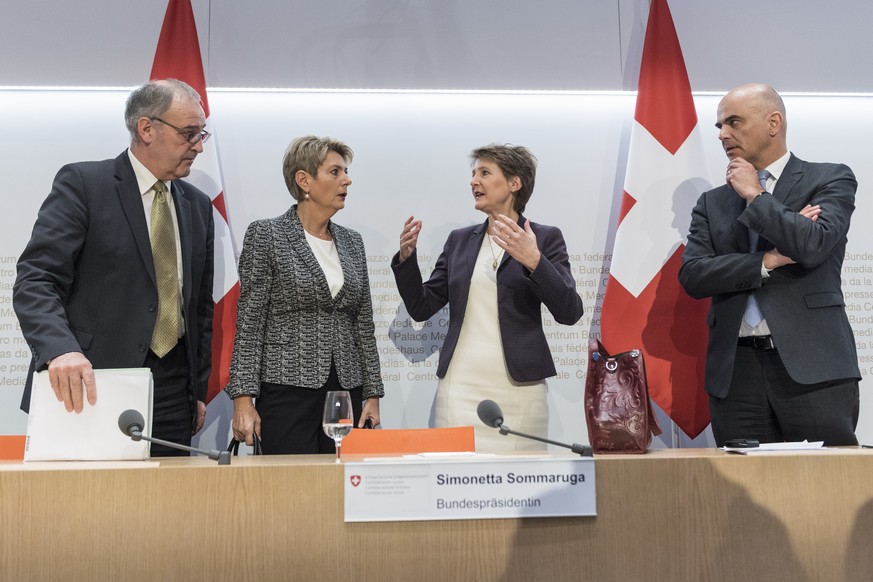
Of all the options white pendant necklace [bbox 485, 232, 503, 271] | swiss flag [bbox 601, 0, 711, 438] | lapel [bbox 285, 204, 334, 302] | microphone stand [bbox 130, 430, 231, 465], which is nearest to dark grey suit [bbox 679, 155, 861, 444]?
swiss flag [bbox 601, 0, 711, 438]

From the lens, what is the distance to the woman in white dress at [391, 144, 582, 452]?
2.97 metres

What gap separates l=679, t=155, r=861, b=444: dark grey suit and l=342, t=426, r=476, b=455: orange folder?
1.14m

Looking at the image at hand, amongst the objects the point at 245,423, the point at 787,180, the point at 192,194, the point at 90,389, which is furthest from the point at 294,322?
the point at 787,180

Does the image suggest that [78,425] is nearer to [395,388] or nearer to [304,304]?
[304,304]

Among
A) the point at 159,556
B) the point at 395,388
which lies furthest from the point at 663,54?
the point at 159,556

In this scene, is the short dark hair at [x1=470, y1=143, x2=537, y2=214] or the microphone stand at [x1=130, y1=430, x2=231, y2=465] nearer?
the microphone stand at [x1=130, y1=430, x2=231, y2=465]

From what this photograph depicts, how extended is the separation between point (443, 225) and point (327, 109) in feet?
2.75

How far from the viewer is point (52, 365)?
1974 millimetres

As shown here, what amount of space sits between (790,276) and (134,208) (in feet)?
7.63

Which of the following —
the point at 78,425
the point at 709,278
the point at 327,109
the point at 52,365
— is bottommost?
the point at 78,425

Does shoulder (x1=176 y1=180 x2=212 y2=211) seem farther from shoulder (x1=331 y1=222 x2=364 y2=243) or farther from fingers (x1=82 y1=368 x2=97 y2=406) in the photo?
fingers (x1=82 y1=368 x2=97 y2=406)

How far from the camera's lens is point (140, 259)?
2771 millimetres

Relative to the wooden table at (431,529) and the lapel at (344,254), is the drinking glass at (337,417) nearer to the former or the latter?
the wooden table at (431,529)

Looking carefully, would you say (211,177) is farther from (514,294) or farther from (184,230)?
(514,294)
